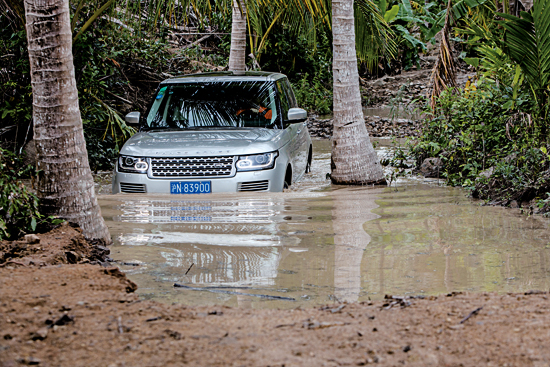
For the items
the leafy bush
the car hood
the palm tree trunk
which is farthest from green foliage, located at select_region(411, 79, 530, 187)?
the palm tree trunk

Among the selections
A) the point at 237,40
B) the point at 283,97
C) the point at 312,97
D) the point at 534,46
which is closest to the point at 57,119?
the point at 283,97

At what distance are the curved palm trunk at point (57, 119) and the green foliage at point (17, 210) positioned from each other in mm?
172

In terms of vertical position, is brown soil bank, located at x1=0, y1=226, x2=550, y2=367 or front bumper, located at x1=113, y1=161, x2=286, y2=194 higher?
brown soil bank, located at x1=0, y1=226, x2=550, y2=367

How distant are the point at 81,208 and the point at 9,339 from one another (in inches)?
102

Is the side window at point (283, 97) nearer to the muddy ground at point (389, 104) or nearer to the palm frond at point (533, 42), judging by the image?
the muddy ground at point (389, 104)

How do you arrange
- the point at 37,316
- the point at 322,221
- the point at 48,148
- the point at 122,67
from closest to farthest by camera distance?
1. the point at 37,316
2. the point at 48,148
3. the point at 322,221
4. the point at 122,67

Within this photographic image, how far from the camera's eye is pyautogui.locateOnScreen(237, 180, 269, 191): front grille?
7.02 m

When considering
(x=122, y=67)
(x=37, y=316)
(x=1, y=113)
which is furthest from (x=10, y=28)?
(x=37, y=316)

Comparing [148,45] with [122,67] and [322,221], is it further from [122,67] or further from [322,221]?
[322,221]

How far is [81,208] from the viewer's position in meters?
5.24

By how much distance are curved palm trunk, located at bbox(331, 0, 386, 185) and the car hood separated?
179cm

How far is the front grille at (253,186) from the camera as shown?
7023 mm

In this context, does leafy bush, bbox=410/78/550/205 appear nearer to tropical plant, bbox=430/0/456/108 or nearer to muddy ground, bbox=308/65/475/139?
tropical plant, bbox=430/0/456/108

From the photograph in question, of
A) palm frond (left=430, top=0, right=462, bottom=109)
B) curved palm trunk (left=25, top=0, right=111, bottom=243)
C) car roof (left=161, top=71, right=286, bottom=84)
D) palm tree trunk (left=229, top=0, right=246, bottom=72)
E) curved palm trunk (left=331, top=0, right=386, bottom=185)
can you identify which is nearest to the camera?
curved palm trunk (left=25, top=0, right=111, bottom=243)
